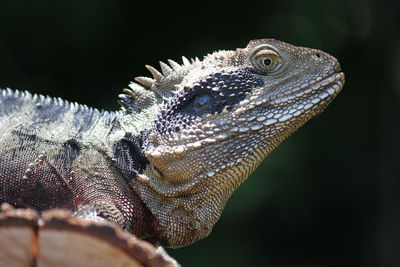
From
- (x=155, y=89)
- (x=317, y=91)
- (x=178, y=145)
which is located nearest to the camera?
(x=178, y=145)

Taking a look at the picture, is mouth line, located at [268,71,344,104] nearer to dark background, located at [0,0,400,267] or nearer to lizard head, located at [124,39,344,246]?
lizard head, located at [124,39,344,246]

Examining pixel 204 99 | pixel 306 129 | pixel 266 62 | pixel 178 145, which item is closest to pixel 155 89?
pixel 204 99

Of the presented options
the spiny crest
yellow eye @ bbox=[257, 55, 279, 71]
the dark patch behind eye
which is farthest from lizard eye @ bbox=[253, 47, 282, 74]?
the spiny crest

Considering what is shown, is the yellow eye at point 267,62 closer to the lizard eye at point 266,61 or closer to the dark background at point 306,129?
the lizard eye at point 266,61

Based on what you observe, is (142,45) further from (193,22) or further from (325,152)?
(325,152)

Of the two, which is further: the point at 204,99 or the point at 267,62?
the point at 267,62

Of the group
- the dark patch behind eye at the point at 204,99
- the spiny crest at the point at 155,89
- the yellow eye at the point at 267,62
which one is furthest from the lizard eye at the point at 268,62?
the spiny crest at the point at 155,89

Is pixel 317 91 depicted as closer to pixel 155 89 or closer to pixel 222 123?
pixel 222 123
